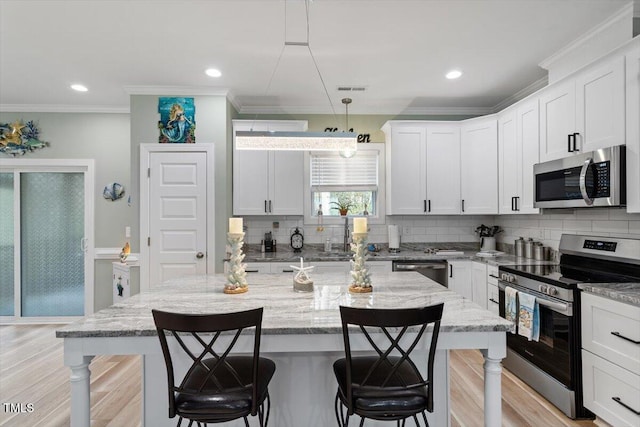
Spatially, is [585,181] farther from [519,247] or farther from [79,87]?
[79,87]

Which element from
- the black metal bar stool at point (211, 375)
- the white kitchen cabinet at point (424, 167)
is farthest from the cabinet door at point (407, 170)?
the black metal bar stool at point (211, 375)

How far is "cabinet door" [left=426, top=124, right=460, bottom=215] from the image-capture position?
14.1 ft

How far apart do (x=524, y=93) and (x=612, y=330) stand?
112 inches

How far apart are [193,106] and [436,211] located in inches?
121

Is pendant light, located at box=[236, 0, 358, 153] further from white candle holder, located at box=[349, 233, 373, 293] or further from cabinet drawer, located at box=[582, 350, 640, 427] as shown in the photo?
cabinet drawer, located at box=[582, 350, 640, 427]

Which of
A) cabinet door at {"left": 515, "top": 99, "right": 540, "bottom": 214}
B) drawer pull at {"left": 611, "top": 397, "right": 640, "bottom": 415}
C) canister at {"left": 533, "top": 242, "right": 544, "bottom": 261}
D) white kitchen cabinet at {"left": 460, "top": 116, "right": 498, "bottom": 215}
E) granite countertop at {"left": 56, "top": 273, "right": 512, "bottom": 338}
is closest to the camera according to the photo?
granite countertop at {"left": 56, "top": 273, "right": 512, "bottom": 338}

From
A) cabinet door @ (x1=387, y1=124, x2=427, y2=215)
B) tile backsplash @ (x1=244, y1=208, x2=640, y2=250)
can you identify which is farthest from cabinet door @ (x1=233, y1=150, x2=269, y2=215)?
cabinet door @ (x1=387, y1=124, x2=427, y2=215)

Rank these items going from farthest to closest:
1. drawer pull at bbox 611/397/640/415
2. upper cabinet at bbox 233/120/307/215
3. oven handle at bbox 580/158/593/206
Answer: upper cabinet at bbox 233/120/307/215
oven handle at bbox 580/158/593/206
drawer pull at bbox 611/397/640/415

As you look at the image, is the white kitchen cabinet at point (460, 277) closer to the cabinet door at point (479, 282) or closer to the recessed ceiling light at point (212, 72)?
the cabinet door at point (479, 282)

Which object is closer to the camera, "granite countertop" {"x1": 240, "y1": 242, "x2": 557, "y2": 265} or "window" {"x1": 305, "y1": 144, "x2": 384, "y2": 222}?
"granite countertop" {"x1": 240, "y1": 242, "x2": 557, "y2": 265}

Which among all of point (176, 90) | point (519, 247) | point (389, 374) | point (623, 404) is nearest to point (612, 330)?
point (623, 404)

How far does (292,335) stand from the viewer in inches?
61.4

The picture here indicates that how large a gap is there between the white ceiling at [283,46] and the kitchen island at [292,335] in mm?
1884

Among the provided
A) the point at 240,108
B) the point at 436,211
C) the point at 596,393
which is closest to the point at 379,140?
the point at 436,211
